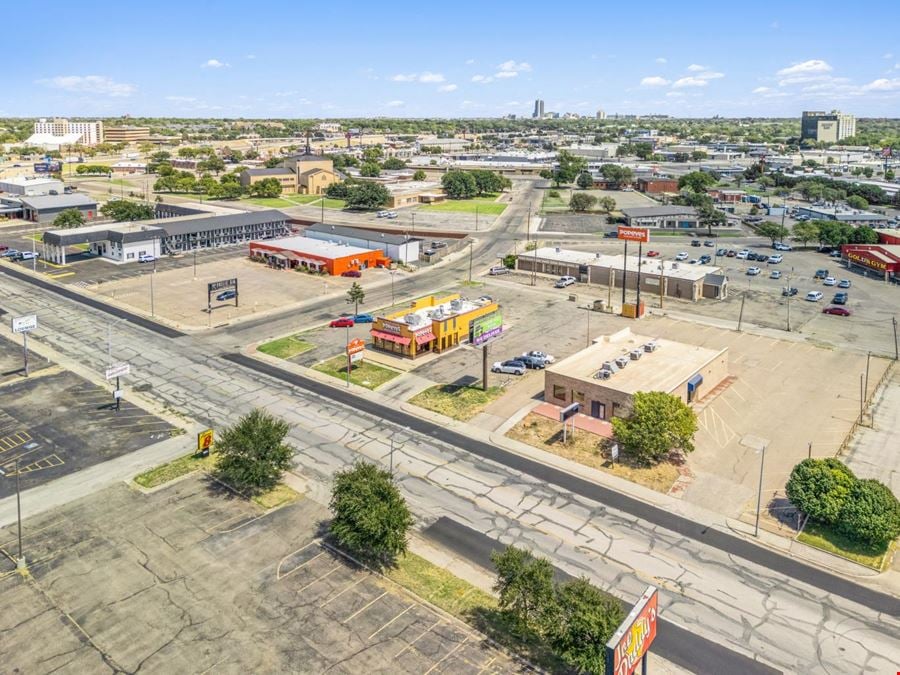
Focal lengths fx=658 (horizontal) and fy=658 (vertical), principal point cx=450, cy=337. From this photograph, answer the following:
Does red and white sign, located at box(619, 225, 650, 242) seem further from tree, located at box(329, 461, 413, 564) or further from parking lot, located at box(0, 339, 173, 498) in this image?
parking lot, located at box(0, 339, 173, 498)

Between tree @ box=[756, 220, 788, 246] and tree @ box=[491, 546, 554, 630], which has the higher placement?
tree @ box=[756, 220, 788, 246]

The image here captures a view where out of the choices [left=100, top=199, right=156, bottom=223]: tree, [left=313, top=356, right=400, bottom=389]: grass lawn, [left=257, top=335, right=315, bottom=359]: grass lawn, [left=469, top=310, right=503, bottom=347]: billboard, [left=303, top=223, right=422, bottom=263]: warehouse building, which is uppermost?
[left=100, top=199, right=156, bottom=223]: tree

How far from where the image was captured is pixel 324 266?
4186 inches

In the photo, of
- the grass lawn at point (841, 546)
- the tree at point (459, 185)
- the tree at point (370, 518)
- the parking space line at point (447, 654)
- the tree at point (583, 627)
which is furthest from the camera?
the tree at point (459, 185)

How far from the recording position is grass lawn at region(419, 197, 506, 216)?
6855 inches

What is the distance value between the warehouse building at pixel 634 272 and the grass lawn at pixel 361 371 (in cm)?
3916

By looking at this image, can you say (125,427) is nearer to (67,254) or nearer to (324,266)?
(324,266)

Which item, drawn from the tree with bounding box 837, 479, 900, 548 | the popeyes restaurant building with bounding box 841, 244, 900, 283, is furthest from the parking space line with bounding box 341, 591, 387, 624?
the popeyes restaurant building with bounding box 841, 244, 900, 283

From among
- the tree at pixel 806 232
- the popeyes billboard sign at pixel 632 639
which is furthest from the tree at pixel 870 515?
the tree at pixel 806 232

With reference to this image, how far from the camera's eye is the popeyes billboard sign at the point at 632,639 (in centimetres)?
2262

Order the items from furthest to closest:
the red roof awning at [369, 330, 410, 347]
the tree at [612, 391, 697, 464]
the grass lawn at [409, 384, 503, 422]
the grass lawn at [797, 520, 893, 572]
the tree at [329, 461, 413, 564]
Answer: the red roof awning at [369, 330, 410, 347] → the grass lawn at [409, 384, 503, 422] → the tree at [612, 391, 697, 464] → the grass lawn at [797, 520, 893, 572] → the tree at [329, 461, 413, 564]

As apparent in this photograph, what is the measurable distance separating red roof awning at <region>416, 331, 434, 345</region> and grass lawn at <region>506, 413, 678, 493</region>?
1757 centimetres

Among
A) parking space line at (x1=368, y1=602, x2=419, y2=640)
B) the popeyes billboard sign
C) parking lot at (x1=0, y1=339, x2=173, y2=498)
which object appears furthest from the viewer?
parking lot at (x1=0, y1=339, x2=173, y2=498)

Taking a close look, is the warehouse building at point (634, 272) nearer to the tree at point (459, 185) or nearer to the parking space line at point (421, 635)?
the parking space line at point (421, 635)
